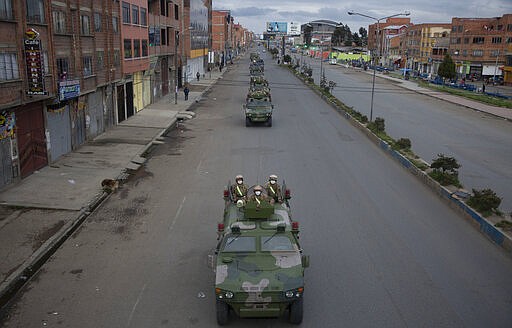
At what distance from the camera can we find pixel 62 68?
25234 mm

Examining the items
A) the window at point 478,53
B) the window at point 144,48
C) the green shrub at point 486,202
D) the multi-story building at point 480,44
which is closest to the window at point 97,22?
the window at point 144,48

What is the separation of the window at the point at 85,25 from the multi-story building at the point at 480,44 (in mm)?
78595

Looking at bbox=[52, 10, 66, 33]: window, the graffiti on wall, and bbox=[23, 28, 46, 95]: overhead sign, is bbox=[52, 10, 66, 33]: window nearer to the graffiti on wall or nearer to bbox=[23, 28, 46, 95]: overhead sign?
bbox=[23, 28, 46, 95]: overhead sign

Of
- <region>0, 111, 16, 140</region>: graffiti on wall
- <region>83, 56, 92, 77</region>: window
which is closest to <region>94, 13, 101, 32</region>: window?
<region>83, 56, 92, 77</region>: window

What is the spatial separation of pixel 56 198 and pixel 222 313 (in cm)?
1095

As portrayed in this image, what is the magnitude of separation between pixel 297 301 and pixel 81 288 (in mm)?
5472

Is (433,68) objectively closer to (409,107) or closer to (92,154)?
(409,107)

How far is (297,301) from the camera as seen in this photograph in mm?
10062

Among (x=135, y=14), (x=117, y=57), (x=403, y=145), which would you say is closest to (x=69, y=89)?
(x=117, y=57)

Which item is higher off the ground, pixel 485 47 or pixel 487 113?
pixel 485 47

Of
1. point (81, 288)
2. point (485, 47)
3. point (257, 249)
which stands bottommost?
point (81, 288)

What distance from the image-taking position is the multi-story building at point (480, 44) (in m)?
89.9

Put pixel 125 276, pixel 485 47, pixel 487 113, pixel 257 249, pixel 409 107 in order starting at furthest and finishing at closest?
pixel 485 47 → pixel 409 107 → pixel 487 113 → pixel 125 276 → pixel 257 249

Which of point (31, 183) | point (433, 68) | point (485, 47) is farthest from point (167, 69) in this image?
point (433, 68)
